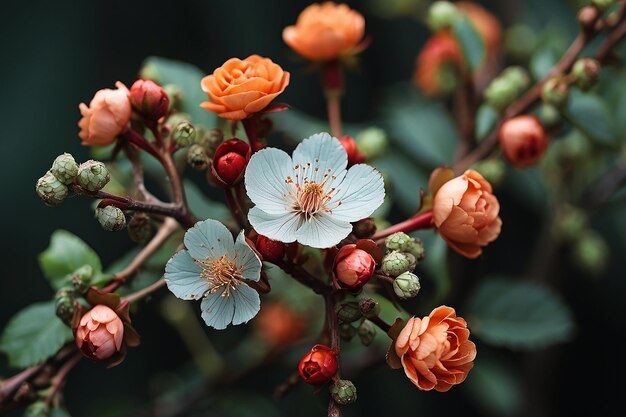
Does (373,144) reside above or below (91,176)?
below

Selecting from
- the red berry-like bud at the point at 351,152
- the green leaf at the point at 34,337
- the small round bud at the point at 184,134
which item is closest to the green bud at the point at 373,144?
the red berry-like bud at the point at 351,152

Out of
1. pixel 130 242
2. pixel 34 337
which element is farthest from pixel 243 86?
pixel 130 242

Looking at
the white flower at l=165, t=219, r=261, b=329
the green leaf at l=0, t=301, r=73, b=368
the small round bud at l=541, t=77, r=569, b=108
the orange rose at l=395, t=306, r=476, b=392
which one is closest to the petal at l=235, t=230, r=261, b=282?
the white flower at l=165, t=219, r=261, b=329

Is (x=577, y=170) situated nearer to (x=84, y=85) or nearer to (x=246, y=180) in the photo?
(x=246, y=180)

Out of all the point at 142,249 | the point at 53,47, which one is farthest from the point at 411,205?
the point at 53,47

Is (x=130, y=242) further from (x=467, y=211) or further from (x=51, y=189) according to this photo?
(x=467, y=211)

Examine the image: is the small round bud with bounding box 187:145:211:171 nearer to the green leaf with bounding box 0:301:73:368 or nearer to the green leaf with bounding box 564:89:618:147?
the green leaf with bounding box 0:301:73:368

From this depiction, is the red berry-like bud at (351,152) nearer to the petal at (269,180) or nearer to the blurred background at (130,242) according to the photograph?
the petal at (269,180)
